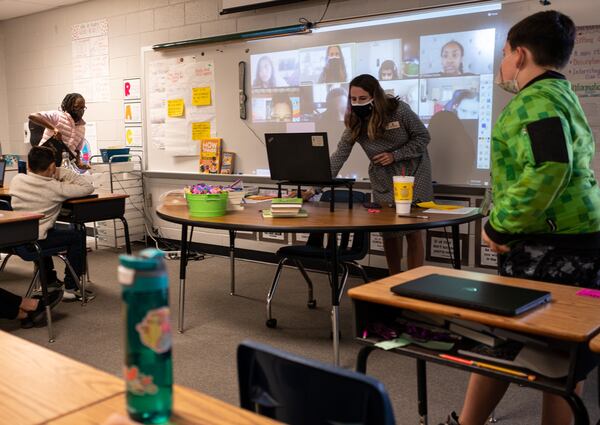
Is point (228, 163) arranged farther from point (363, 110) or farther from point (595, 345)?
point (595, 345)

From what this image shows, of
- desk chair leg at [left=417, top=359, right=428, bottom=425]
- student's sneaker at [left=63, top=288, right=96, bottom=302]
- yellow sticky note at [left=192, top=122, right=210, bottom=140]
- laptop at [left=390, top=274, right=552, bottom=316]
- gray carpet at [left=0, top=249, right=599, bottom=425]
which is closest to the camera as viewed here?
laptop at [left=390, top=274, right=552, bottom=316]

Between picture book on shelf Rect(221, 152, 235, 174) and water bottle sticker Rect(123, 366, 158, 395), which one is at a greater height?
picture book on shelf Rect(221, 152, 235, 174)

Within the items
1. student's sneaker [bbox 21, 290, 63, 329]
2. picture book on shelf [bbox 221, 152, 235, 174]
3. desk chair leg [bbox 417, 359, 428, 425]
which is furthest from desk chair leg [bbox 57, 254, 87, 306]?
desk chair leg [bbox 417, 359, 428, 425]

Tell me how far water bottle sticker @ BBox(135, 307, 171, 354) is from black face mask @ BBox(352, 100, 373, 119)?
2.97m

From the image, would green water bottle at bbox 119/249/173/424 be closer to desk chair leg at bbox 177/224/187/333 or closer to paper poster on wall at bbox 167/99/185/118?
desk chair leg at bbox 177/224/187/333

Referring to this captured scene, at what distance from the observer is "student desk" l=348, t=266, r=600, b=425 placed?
1272 millimetres

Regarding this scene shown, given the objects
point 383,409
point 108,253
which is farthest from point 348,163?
point 383,409

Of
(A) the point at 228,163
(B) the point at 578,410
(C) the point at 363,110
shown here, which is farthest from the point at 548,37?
(A) the point at 228,163

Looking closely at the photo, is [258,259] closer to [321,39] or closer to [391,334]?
[321,39]

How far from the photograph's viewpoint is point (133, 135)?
633 cm

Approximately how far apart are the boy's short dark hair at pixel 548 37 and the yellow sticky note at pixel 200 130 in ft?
13.5

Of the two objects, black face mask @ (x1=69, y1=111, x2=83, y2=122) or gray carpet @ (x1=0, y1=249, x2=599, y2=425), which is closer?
gray carpet @ (x1=0, y1=249, x2=599, y2=425)

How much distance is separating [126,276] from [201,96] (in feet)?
16.5

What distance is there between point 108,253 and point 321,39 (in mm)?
2858
